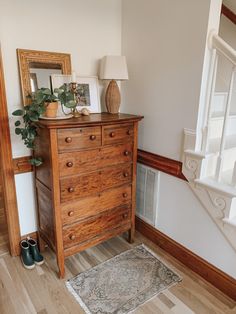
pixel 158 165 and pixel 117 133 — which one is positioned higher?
pixel 117 133

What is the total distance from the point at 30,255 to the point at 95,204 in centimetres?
69

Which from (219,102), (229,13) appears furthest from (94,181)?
(229,13)

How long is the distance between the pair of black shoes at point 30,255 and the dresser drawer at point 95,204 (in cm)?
49

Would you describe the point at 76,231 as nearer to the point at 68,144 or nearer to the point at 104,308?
the point at 104,308

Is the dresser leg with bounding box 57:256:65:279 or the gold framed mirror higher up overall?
the gold framed mirror

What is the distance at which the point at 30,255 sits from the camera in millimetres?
1907

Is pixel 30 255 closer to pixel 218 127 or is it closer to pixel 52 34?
pixel 52 34

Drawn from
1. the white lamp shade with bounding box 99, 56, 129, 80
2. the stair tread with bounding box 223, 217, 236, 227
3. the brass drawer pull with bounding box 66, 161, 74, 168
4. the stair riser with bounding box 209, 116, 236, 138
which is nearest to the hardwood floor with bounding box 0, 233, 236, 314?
the stair tread with bounding box 223, 217, 236, 227

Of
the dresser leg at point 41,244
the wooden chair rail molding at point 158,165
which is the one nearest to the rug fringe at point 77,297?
the dresser leg at point 41,244

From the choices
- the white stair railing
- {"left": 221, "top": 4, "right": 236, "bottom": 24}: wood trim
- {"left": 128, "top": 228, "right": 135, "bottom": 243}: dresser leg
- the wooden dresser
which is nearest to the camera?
the white stair railing

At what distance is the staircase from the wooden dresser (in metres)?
0.49

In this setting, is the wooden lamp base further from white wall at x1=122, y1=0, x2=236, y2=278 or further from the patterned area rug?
the patterned area rug

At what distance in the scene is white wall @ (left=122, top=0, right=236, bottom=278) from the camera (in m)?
1.61

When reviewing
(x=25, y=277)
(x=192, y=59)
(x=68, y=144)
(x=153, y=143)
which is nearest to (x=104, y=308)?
(x=25, y=277)
